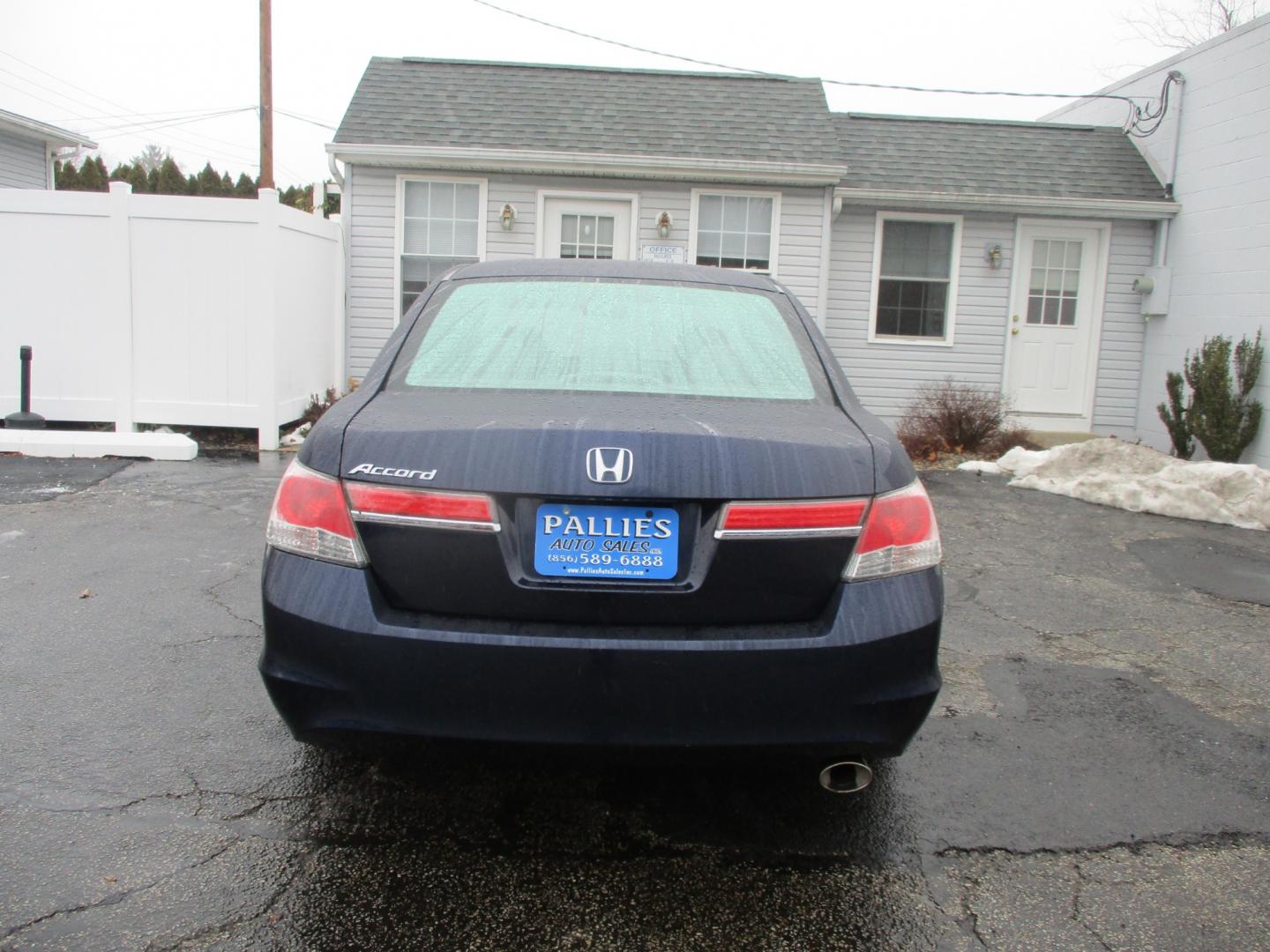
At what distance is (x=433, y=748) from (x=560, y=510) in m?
0.62

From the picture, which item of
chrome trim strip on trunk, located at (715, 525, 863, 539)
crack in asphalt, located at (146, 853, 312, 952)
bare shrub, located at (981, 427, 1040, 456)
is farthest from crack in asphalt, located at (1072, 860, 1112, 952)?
bare shrub, located at (981, 427, 1040, 456)

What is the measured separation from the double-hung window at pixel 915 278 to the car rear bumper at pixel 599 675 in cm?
1061

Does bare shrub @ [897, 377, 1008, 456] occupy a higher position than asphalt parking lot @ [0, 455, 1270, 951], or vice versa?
bare shrub @ [897, 377, 1008, 456]

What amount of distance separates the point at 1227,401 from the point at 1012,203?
3.41m

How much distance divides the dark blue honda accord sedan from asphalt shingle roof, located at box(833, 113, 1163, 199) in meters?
10.5

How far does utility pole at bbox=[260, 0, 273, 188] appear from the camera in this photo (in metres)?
15.6

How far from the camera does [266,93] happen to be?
51.7 feet

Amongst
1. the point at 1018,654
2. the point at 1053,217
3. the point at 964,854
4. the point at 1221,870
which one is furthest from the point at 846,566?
the point at 1053,217

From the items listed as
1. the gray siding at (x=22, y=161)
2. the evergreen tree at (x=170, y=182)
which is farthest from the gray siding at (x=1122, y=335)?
the evergreen tree at (x=170, y=182)

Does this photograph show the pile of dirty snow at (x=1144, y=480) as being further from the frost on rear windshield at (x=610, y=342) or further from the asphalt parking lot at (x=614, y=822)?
the frost on rear windshield at (x=610, y=342)

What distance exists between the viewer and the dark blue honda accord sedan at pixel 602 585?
219 centimetres

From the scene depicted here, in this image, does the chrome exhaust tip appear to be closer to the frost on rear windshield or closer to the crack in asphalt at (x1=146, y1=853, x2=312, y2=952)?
the frost on rear windshield

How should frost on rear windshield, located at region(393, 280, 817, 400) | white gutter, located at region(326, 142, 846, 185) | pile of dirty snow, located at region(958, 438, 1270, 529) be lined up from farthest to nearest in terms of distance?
white gutter, located at region(326, 142, 846, 185) < pile of dirty snow, located at region(958, 438, 1270, 529) < frost on rear windshield, located at region(393, 280, 817, 400)

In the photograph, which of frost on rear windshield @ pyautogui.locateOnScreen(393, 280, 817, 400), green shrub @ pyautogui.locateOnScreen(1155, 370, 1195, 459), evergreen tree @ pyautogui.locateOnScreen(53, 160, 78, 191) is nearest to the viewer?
frost on rear windshield @ pyautogui.locateOnScreen(393, 280, 817, 400)
